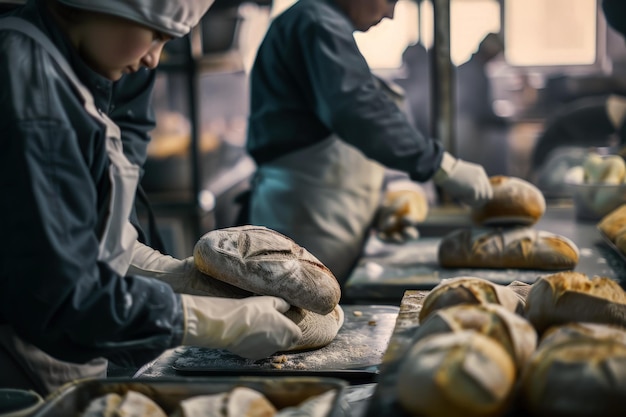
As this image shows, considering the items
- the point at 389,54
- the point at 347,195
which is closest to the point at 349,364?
the point at 347,195

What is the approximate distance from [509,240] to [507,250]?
0.15ft

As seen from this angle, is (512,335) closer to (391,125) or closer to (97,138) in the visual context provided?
(97,138)

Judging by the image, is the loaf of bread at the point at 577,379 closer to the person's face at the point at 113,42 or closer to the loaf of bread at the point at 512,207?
the person's face at the point at 113,42

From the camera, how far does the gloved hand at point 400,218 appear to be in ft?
10.6

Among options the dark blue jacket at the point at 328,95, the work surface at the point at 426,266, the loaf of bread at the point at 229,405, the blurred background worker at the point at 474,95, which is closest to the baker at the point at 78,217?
the loaf of bread at the point at 229,405

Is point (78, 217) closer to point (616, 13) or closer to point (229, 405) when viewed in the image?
point (229, 405)

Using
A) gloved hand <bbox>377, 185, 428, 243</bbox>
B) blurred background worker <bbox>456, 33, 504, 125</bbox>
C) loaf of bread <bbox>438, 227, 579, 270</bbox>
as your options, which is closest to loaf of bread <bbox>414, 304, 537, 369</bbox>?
loaf of bread <bbox>438, 227, 579, 270</bbox>

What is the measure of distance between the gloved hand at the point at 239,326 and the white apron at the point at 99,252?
0.19 meters

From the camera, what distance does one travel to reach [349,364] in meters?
1.72

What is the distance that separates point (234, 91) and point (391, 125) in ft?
10.5

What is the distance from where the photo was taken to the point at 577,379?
3.52ft

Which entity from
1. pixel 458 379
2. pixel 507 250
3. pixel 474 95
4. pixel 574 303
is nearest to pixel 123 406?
pixel 458 379

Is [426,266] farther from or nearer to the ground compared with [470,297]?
nearer to the ground

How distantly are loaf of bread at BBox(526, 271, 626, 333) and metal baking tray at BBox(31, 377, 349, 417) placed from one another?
1.34 feet
